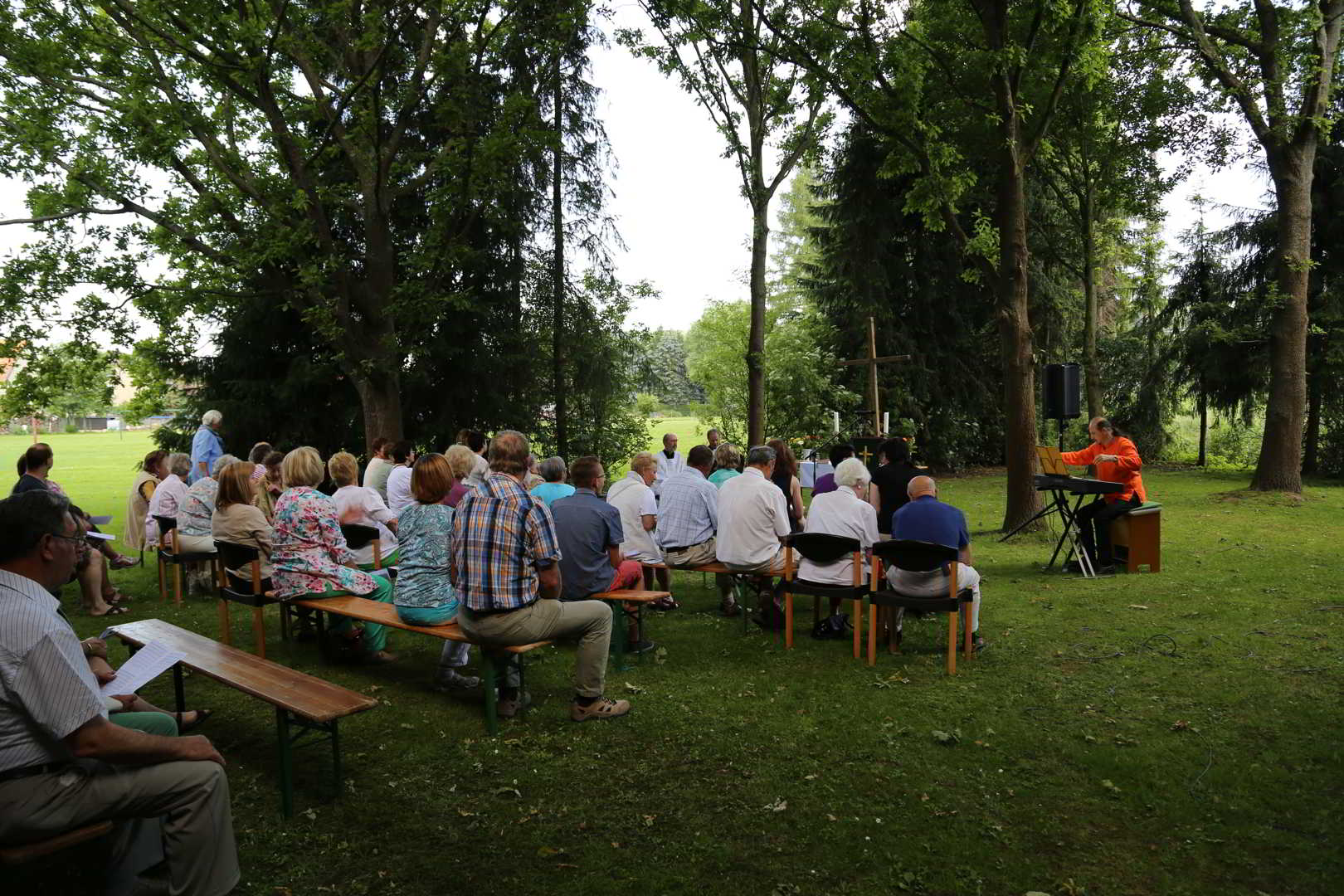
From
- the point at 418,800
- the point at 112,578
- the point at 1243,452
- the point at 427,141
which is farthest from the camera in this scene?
the point at 1243,452

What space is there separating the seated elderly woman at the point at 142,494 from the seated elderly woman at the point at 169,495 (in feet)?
0.73

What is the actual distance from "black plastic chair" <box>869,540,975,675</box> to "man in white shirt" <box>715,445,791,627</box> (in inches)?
40.0

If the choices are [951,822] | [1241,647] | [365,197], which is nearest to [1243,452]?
[1241,647]

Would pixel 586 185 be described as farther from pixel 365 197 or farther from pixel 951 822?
pixel 951 822

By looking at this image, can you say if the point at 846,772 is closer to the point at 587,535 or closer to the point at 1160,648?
the point at 587,535

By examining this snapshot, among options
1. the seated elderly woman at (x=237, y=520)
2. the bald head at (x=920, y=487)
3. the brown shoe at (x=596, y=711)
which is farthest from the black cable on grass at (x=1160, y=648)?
the seated elderly woman at (x=237, y=520)

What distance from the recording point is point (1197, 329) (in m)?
21.8

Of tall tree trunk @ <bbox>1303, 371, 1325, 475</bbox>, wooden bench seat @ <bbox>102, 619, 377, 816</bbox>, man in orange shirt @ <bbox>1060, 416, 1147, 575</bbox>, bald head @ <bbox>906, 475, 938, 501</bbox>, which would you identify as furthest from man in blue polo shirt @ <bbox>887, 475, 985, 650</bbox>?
tall tree trunk @ <bbox>1303, 371, 1325, 475</bbox>

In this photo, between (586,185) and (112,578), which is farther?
(586,185)

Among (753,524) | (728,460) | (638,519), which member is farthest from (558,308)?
(753,524)

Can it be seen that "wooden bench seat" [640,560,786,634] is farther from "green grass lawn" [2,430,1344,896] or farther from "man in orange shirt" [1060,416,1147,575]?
"man in orange shirt" [1060,416,1147,575]

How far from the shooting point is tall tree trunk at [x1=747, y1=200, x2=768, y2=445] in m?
17.1

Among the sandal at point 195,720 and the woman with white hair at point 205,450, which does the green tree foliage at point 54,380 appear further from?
the sandal at point 195,720

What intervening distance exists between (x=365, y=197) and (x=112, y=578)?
22.3 ft
